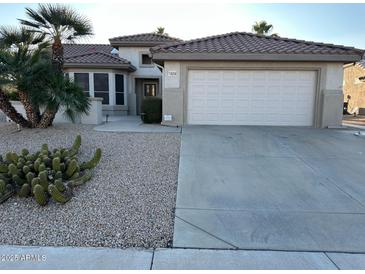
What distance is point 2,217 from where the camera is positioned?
4.08m

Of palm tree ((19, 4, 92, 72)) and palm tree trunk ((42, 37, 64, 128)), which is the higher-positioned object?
palm tree ((19, 4, 92, 72))

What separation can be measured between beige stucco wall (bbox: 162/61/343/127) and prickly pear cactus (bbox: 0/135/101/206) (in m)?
6.36

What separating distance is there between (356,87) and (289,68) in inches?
708

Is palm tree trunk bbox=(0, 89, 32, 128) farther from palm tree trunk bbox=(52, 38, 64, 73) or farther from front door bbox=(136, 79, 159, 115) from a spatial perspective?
front door bbox=(136, 79, 159, 115)

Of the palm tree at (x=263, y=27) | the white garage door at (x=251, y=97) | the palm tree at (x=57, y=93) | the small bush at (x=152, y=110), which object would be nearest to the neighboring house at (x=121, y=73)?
the small bush at (x=152, y=110)

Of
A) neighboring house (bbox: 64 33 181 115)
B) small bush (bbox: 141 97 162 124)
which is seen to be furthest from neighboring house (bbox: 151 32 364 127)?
neighboring house (bbox: 64 33 181 115)

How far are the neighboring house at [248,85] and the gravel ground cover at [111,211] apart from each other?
514 centimetres

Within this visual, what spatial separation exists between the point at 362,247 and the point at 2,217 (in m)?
4.89

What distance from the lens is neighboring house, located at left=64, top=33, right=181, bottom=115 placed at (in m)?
16.5

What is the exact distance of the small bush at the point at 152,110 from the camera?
1234 cm

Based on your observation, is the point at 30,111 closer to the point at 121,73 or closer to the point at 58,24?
the point at 58,24

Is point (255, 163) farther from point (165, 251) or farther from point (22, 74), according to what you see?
point (22, 74)

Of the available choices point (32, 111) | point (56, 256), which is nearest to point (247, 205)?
point (56, 256)

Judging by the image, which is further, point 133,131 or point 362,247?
point 133,131
